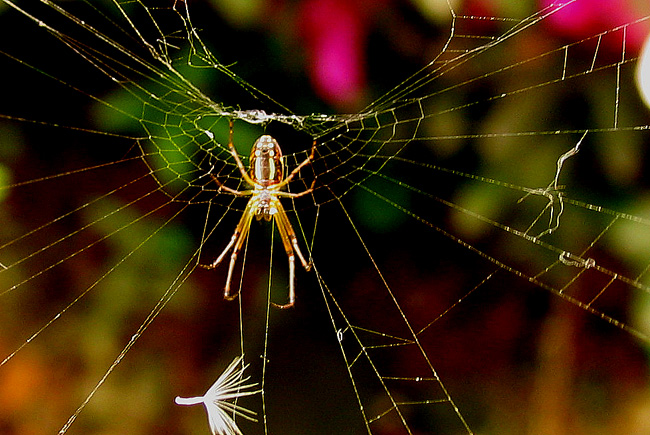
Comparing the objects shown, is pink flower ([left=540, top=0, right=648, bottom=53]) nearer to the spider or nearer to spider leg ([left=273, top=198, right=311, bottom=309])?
the spider

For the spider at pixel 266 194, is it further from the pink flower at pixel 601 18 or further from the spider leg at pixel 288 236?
the pink flower at pixel 601 18

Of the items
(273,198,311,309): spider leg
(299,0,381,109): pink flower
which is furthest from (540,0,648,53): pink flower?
(273,198,311,309): spider leg

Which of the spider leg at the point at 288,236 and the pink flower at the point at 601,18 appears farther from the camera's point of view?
the spider leg at the point at 288,236

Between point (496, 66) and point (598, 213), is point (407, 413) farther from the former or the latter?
point (496, 66)

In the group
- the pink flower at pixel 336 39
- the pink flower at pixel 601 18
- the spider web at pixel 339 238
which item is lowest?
the spider web at pixel 339 238

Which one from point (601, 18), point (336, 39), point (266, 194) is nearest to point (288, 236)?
point (266, 194)

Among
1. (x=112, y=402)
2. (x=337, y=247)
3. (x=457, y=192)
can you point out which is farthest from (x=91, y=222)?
(x=457, y=192)

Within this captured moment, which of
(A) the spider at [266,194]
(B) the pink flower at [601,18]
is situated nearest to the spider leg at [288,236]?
(A) the spider at [266,194]
